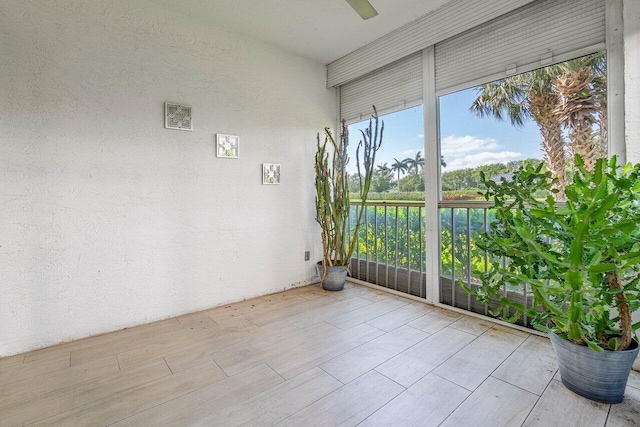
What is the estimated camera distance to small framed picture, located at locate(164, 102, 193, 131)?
8.20ft

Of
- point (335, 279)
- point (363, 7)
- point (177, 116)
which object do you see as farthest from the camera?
point (335, 279)

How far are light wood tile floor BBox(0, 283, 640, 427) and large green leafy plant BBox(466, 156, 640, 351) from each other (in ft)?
1.34

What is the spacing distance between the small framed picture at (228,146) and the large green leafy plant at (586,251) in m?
2.31

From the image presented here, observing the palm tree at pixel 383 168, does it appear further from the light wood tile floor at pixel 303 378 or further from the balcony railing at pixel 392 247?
the light wood tile floor at pixel 303 378

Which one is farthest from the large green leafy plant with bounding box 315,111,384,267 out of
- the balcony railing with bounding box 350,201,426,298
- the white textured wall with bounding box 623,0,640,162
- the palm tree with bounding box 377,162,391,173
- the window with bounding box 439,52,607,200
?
the white textured wall with bounding box 623,0,640,162

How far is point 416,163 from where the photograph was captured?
296cm

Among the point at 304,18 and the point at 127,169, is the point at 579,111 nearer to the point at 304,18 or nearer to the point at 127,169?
the point at 304,18

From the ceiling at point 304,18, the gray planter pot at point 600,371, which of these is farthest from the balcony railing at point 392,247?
the ceiling at point 304,18

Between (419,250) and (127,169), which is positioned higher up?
(127,169)

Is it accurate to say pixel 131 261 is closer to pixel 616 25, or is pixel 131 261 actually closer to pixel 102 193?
pixel 102 193

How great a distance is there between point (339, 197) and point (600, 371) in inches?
95.6

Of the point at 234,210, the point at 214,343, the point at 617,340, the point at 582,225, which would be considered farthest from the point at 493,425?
the point at 234,210

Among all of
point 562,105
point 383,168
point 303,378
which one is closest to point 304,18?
point 383,168

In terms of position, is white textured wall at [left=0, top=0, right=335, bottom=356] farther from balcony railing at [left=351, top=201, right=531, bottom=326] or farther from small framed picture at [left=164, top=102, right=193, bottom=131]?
balcony railing at [left=351, top=201, right=531, bottom=326]
